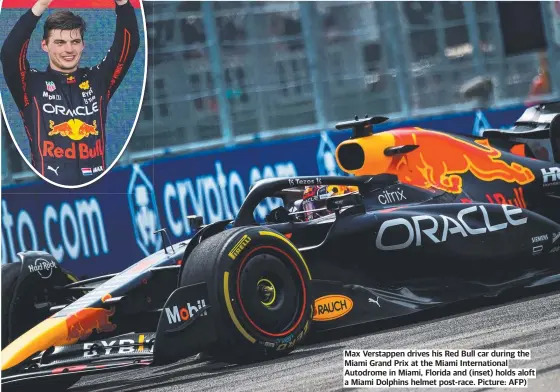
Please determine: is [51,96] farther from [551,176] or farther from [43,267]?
[551,176]

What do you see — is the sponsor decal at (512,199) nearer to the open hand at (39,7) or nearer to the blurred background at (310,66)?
the blurred background at (310,66)

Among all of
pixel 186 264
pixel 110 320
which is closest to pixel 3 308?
pixel 110 320

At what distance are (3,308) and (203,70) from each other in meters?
3.70

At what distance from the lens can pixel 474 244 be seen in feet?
23.5

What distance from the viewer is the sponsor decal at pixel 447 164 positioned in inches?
303

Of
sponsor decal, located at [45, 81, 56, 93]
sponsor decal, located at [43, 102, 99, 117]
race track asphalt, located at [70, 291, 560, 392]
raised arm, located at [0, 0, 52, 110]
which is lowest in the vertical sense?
race track asphalt, located at [70, 291, 560, 392]

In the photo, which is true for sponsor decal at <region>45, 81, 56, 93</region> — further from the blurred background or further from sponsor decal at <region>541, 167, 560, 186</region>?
sponsor decal at <region>541, 167, 560, 186</region>

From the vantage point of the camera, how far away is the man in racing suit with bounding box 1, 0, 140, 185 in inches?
351

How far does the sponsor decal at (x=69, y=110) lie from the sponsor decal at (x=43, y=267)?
1829mm

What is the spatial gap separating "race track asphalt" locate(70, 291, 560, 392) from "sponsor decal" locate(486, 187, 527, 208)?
72cm

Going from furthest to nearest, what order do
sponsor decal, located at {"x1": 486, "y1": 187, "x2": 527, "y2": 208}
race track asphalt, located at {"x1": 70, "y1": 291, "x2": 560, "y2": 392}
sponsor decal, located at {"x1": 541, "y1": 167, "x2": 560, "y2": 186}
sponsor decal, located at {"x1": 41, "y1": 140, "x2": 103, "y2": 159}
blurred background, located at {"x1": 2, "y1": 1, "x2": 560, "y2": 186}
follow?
blurred background, located at {"x1": 2, "y1": 1, "x2": 560, "y2": 186}
sponsor decal, located at {"x1": 41, "y1": 140, "x2": 103, "y2": 159}
sponsor decal, located at {"x1": 541, "y1": 167, "x2": 560, "y2": 186}
sponsor decal, located at {"x1": 486, "y1": 187, "x2": 527, "y2": 208}
race track asphalt, located at {"x1": 70, "y1": 291, "x2": 560, "y2": 392}

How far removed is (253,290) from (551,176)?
2.85 m

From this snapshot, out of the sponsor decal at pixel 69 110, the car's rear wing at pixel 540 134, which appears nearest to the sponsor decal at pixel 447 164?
the car's rear wing at pixel 540 134

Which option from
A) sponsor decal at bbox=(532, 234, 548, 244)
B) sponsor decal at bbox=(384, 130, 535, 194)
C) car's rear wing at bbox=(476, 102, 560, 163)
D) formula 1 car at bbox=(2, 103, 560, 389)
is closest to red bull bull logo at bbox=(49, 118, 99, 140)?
formula 1 car at bbox=(2, 103, 560, 389)
